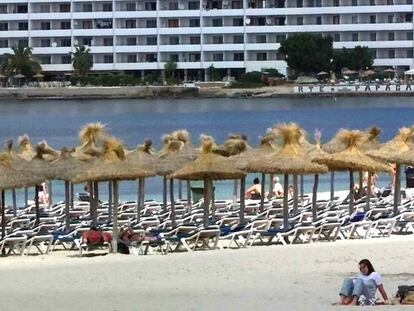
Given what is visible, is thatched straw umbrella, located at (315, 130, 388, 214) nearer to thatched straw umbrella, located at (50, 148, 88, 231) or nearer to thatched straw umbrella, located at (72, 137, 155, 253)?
thatched straw umbrella, located at (72, 137, 155, 253)

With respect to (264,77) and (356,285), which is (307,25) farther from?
(356,285)

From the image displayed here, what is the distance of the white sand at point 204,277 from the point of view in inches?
630

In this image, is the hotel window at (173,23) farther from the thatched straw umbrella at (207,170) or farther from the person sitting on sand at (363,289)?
the person sitting on sand at (363,289)

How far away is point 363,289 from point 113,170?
751 cm

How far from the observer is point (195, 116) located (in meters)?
112

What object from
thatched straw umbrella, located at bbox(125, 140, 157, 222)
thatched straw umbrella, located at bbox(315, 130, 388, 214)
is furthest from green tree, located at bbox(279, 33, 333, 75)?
thatched straw umbrella, located at bbox(315, 130, 388, 214)

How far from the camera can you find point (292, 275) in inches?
736

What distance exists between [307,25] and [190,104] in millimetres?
14162

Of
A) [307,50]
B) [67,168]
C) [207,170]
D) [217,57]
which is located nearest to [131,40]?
[217,57]

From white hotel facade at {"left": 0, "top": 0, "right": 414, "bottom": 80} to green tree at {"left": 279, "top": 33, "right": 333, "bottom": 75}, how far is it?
255 cm

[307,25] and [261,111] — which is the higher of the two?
[307,25]

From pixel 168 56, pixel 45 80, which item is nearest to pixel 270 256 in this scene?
pixel 168 56

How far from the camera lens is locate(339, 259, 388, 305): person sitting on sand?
50.6ft

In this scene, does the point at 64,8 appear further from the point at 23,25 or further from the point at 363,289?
the point at 363,289
